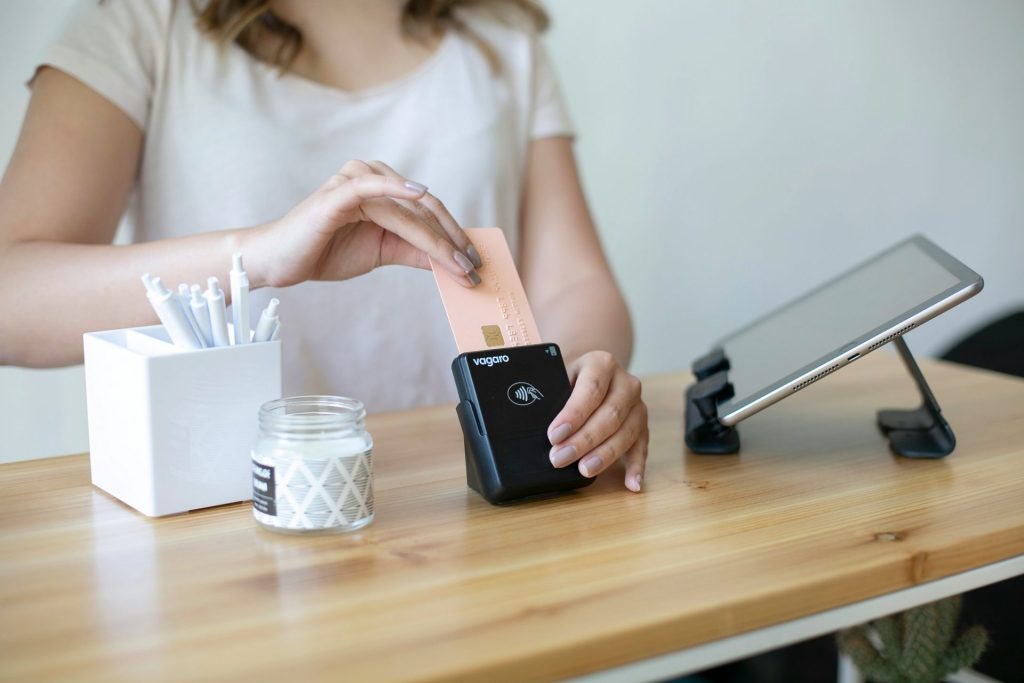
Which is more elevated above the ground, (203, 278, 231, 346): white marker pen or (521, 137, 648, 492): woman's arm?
(203, 278, 231, 346): white marker pen

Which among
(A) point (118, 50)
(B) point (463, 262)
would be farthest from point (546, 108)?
(B) point (463, 262)

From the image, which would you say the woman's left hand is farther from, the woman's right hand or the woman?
the woman's right hand

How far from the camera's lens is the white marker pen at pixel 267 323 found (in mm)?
881

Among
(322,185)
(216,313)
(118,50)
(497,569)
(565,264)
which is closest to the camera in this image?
(497,569)

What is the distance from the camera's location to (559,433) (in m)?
0.90

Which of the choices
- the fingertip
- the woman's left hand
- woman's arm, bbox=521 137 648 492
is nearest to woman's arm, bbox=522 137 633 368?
woman's arm, bbox=521 137 648 492

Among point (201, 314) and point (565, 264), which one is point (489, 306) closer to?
point (201, 314)

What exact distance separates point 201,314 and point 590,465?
0.37 meters

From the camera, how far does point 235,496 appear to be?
0.89 metres

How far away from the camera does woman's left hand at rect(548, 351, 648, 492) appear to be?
91 centimetres

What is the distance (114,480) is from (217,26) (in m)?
0.74

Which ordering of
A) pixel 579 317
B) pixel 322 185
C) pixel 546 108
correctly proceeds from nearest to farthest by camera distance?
pixel 322 185 < pixel 579 317 < pixel 546 108

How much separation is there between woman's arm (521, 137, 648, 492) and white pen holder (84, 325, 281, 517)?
0.27 m

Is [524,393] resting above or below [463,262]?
below
